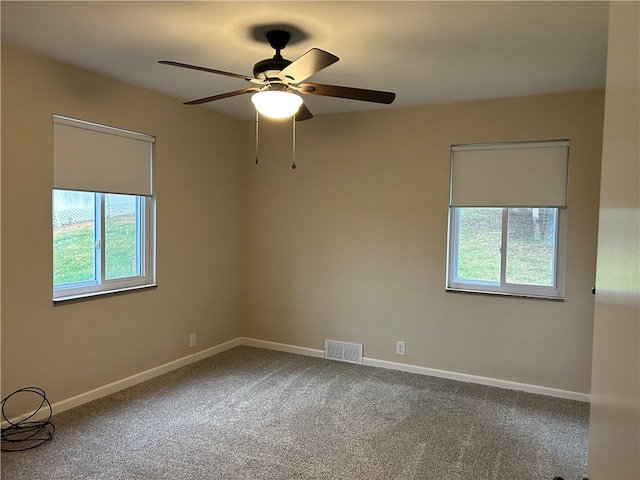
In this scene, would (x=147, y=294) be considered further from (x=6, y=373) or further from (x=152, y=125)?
(x=152, y=125)

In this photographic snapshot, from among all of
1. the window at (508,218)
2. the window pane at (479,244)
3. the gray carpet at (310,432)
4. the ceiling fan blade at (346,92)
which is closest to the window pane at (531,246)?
the window at (508,218)

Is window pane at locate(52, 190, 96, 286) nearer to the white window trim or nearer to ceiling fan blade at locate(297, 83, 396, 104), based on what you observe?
the white window trim

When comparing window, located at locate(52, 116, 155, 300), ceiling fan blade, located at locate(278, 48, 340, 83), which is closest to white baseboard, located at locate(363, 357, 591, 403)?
window, located at locate(52, 116, 155, 300)

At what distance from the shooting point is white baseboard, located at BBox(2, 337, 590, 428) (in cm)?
312

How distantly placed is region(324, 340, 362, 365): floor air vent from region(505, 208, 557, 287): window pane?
1514 mm

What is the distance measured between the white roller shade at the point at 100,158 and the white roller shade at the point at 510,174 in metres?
2.61

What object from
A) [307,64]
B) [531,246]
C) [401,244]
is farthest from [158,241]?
[531,246]

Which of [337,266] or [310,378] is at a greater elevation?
[337,266]

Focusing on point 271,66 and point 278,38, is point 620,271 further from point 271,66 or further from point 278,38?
point 278,38

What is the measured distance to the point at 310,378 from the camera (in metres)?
3.77

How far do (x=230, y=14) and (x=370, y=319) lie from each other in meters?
2.87

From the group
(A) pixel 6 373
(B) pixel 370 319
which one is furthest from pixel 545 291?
(A) pixel 6 373

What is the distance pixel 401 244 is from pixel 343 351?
1.19m

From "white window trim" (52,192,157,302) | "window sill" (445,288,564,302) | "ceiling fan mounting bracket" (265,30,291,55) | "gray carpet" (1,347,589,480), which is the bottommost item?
"gray carpet" (1,347,589,480)
